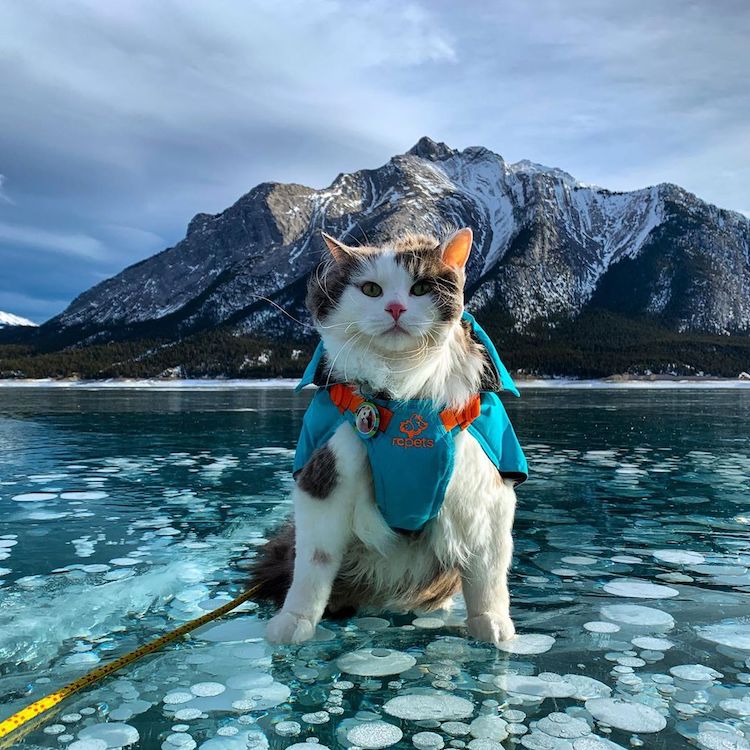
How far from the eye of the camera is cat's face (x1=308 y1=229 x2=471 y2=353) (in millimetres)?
2674

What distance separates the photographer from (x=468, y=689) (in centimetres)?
247

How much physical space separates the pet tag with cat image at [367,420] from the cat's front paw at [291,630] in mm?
979

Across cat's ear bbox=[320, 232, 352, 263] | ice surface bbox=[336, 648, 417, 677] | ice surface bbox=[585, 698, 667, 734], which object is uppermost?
cat's ear bbox=[320, 232, 352, 263]

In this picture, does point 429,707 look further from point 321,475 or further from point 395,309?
point 395,309

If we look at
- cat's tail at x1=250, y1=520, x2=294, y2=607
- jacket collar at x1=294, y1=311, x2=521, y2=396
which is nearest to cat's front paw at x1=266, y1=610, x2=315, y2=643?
cat's tail at x1=250, y1=520, x2=294, y2=607

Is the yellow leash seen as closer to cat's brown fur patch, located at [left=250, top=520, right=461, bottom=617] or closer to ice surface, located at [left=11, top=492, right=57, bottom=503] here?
cat's brown fur patch, located at [left=250, top=520, right=461, bottom=617]

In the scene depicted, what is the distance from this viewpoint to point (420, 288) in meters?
2.76

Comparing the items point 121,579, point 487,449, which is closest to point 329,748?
point 487,449

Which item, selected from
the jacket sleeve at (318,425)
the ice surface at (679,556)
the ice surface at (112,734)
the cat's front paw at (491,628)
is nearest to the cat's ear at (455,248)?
the jacket sleeve at (318,425)

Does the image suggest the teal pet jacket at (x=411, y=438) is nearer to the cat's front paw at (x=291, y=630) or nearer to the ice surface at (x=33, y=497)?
the cat's front paw at (x=291, y=630)

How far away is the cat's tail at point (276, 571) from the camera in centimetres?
353

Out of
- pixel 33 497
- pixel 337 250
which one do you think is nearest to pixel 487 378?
pixel 337 250

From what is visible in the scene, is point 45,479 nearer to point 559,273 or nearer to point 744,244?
point 559,273

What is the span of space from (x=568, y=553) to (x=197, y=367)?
142771mm
